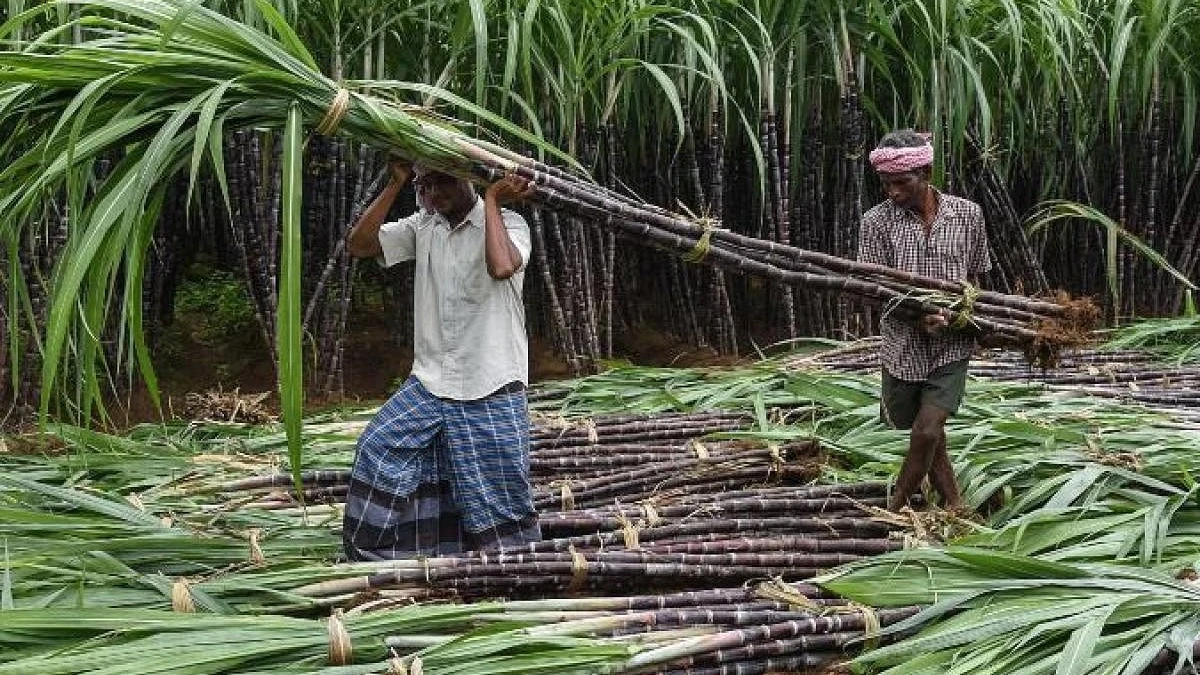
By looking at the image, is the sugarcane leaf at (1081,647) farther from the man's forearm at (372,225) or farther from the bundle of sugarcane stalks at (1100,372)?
the bundle of sugarcane stalks at (1100,372)

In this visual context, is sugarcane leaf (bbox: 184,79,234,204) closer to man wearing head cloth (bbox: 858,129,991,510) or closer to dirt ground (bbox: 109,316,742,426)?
man wearing head cloth (bbox: 858,129,991,510)

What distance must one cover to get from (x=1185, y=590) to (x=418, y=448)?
4.92ft

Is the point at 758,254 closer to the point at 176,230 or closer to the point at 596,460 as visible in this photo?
the point at 596,460

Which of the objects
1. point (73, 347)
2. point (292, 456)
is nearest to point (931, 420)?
point (292, 456)

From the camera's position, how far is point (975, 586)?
8.78 ft

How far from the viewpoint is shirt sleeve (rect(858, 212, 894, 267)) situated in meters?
3.39

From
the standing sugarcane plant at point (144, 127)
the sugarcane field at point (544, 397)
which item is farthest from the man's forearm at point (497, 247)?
the standing sugarcane plant at point (144, 127)

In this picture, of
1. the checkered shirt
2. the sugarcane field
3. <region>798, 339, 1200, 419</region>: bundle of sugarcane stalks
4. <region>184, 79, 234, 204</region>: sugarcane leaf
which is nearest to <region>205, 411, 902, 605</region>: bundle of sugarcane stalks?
the sugarcane field

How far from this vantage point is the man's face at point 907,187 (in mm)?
3332

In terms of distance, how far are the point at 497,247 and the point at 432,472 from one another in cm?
53

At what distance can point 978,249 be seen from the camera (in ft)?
11.3

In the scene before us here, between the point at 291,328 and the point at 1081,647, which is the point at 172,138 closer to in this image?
the point at 291,328

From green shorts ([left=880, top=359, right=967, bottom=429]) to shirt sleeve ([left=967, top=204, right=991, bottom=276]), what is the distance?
0.83 ft

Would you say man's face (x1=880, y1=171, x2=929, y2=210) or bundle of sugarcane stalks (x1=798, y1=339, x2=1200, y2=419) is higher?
man's face (x1=880, y1=171, x2=929, y2=210)
